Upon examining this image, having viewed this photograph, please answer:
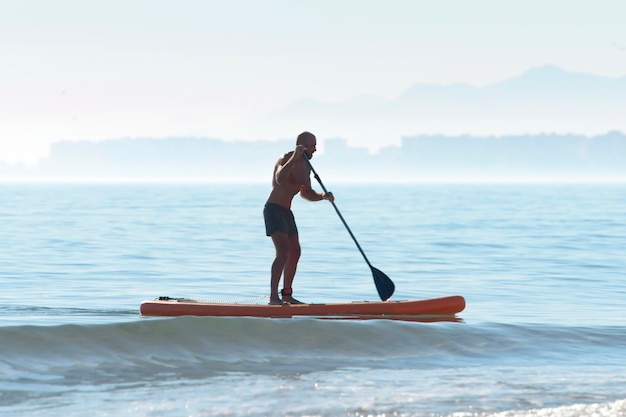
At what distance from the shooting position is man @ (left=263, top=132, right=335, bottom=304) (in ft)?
33.6

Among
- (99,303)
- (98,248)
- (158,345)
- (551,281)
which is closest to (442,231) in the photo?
(98,248)

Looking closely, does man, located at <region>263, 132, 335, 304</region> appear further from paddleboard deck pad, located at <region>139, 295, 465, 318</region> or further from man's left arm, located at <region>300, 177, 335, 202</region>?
paddleboard deck pad, located at <region>139, 295, 465, 318</region>

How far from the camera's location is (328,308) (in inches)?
416

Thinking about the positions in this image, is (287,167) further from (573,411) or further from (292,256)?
(573,411)

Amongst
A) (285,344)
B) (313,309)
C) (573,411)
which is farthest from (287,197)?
(573,411)

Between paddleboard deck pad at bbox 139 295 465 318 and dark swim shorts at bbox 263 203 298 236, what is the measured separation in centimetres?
85

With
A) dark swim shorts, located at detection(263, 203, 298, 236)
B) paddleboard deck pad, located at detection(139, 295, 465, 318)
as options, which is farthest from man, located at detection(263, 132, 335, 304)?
paddleboard deck pad, located at detection(139, 295, 465, 318)

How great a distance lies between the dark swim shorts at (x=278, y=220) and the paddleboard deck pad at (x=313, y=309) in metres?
0.85

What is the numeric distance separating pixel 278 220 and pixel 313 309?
107 cm

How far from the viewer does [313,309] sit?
10.5 meters

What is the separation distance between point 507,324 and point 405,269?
911 centimetres

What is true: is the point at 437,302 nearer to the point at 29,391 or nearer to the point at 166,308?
the point at 166,308

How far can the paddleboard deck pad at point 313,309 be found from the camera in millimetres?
10484

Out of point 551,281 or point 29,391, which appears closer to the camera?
point 29,391
